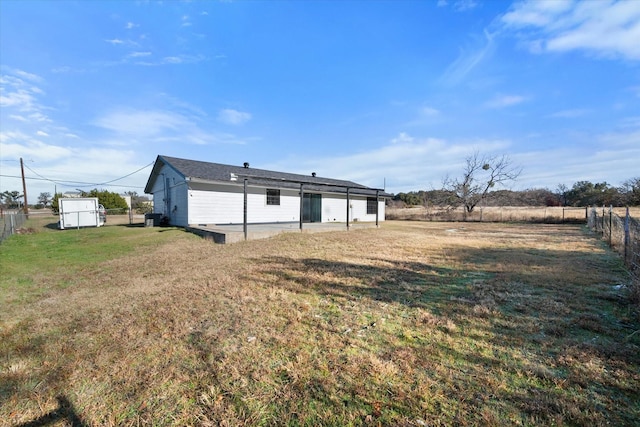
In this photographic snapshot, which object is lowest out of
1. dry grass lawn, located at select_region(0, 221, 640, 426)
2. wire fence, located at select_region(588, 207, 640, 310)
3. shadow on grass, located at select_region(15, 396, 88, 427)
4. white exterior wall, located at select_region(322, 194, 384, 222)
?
shadow on grass, located at select_region(15, 396, 88, 427)

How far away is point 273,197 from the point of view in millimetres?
15141

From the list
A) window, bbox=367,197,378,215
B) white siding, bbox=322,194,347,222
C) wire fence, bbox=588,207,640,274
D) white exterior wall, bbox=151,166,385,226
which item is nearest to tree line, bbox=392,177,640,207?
wire fence, bbox=588,207,640,274

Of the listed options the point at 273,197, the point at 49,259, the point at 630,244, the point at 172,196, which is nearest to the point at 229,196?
the point at 273,197

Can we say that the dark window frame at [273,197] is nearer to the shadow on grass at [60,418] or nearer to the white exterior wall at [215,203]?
the white exterior wall at [215,203]

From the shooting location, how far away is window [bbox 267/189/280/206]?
1494 centimetres

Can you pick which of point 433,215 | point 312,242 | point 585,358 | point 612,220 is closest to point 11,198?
point 312,242

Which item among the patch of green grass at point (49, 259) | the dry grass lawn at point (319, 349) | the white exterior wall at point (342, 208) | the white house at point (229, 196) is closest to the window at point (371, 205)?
the white exterior wall at point (342, 208)

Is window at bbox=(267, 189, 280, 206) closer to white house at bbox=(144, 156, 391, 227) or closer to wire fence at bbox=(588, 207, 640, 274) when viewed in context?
white house at bbox=(144, 156, 391, 227)

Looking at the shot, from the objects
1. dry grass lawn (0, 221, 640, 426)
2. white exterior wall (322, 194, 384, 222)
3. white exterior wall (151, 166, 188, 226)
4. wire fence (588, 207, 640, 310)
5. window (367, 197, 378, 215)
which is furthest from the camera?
window (367, 197, 378, 215)

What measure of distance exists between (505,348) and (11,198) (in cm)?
6994

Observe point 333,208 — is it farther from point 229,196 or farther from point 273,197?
point 229,196

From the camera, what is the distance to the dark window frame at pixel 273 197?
1494 cm

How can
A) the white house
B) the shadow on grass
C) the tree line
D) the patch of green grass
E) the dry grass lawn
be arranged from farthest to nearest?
1. the tree line
2. the white house
3. the patch of green grass
4. the dry grass lawn
5. the shadow on grass

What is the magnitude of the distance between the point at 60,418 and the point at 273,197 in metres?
13.6
